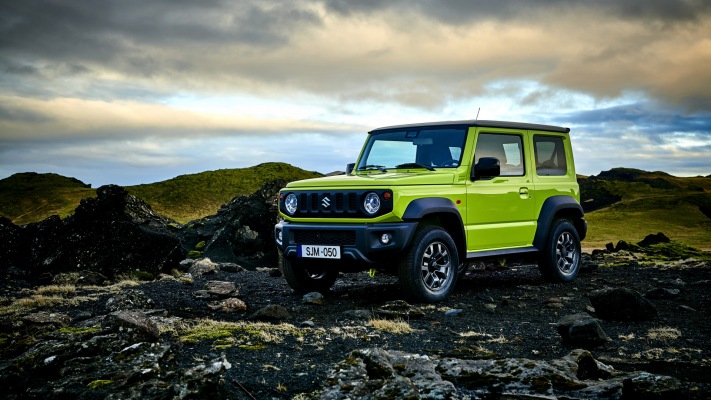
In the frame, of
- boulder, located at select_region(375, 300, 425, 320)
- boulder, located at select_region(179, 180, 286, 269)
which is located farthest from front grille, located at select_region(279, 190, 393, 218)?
boulder, located at select_region(179, 180, 286, 269)

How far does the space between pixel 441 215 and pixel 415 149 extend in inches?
49.3

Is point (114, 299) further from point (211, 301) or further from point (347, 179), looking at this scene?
point (347, 179)

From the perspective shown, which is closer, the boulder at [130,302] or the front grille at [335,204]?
the front grille at [335,204]

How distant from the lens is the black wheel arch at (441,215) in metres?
8.52

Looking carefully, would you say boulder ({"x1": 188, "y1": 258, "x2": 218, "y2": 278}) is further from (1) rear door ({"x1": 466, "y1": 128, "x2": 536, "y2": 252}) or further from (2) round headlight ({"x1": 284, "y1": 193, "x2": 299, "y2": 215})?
(1) rear door ({"x1": 466, "y1": 128, "x2": 536, "y2": 252})

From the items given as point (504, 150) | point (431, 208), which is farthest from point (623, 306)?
point (504, 150)

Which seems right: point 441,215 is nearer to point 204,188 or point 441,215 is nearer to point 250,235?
point 250,235

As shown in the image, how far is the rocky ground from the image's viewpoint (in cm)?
449

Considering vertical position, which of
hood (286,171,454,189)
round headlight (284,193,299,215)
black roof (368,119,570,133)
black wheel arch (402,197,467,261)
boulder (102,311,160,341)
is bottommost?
boulder (102,311,160,341)

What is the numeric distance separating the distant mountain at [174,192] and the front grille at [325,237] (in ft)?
70.8

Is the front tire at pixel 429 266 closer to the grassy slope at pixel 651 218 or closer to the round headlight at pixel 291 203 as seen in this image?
the round headlight at pixel 291 203

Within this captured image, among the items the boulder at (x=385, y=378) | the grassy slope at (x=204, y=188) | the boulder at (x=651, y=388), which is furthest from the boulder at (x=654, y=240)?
the boulder at (x=385, y=378)

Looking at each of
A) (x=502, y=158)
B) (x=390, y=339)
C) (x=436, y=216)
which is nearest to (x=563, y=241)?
(x=502, y=158)

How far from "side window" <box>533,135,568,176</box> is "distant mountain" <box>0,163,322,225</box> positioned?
20.0 meters
